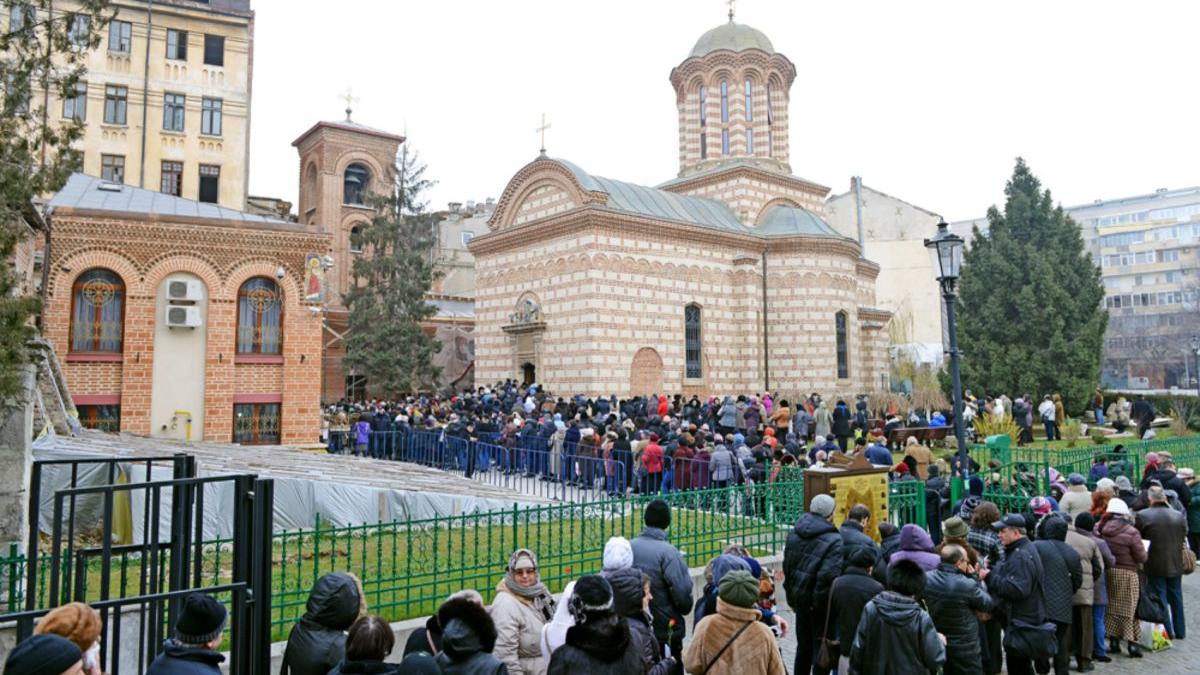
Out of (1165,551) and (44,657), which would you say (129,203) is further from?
(1165,551)

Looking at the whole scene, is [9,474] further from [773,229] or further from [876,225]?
[876,225]

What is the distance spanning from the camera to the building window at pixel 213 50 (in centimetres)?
2947

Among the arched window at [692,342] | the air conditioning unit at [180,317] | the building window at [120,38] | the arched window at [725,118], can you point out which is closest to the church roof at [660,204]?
the arched window at [725,118]

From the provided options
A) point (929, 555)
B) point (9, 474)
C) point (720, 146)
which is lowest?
point (929, 555)

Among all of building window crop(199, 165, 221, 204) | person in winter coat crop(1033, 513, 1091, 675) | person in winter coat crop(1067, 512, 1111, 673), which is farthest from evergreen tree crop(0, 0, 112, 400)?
building window crop(199, 165, 221, 204)

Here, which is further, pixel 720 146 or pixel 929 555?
pixel 720 146

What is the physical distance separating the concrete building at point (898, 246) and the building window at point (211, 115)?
32.3 metres

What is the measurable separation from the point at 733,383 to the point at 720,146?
384 inches

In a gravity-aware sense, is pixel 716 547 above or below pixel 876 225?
below

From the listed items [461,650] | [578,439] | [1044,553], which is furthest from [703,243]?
[461,650]

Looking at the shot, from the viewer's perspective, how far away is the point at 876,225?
4609 centimetres

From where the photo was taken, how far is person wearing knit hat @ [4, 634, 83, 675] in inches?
106

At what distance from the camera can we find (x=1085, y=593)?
654 cm

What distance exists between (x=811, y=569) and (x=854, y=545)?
357 mm
